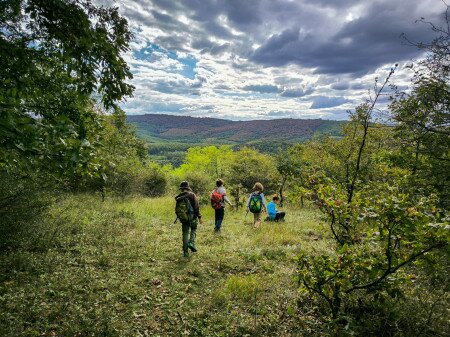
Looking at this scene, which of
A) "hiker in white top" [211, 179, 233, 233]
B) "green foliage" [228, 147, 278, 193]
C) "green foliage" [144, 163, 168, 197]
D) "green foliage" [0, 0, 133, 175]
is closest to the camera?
"green foliage" [0, 0, 133, 175]

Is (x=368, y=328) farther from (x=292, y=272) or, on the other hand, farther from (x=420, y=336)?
(x=292, y=272)

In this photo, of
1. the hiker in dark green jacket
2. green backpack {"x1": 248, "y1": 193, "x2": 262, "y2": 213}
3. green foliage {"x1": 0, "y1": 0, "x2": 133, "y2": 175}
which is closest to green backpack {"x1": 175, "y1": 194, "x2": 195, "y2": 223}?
the hiker in dark green jacket

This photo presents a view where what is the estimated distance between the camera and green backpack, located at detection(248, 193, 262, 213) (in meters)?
13.1

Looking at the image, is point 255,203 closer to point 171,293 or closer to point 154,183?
point 171,293

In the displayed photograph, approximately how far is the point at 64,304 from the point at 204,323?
8.93ft

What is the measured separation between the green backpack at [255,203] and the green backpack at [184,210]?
4654 millimetres

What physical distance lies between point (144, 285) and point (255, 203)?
717cm

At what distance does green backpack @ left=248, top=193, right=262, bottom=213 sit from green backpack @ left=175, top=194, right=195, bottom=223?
4.65 meters

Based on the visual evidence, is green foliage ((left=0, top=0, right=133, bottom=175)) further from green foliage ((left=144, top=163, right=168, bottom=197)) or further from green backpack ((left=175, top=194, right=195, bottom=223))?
green foliage ((left=144, top=163, right=168, bottom=197))

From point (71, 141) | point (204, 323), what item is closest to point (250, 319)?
point (204, 323)

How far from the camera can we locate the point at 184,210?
8.88m

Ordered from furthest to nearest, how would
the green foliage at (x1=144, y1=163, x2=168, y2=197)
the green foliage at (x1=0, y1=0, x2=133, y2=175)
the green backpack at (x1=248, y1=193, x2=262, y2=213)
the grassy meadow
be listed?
1. the green foliage at (x1=144, y1=163, x2=168, y2=197)
2. the green backpack at (x1=248, y1=193, x2=262, y2=213)
3. the grassy meadow
4. the green foliage at (x1=0, y1=0, x2=133, y2=175)

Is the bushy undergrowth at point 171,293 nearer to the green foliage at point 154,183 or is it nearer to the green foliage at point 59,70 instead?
the green foliage at point 59,70

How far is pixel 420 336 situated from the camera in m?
4.29
